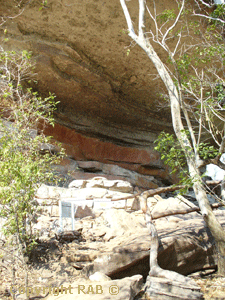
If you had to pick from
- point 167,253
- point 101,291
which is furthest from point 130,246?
point 101,291

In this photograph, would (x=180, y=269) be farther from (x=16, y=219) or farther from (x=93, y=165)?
(x=93, y=165)

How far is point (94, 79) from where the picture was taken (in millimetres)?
8828

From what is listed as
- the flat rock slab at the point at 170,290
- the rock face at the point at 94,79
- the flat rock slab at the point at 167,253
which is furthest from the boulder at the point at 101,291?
the rock face at the point at 94,79

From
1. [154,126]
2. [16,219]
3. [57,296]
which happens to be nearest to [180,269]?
[57,296]

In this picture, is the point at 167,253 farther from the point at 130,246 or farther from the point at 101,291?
the point at 101,291

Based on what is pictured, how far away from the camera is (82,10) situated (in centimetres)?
680

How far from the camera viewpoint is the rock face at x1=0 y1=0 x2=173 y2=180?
7000mm

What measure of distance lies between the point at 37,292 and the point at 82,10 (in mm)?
6555

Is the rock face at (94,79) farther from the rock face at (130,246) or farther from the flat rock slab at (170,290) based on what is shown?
the flat rock slab at (170,290)

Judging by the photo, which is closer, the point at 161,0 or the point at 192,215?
the point at 192,215

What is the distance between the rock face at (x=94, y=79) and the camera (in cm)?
700

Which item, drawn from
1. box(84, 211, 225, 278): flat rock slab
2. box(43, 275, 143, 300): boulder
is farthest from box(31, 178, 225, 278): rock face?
box(43, 275, 143, 300): boulder

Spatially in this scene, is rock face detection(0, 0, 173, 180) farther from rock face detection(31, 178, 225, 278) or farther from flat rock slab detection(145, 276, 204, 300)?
flat rock slab detection(145, 276, 204, 300)

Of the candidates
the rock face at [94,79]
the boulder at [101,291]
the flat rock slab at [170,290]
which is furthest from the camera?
the rock face at [94,79]
